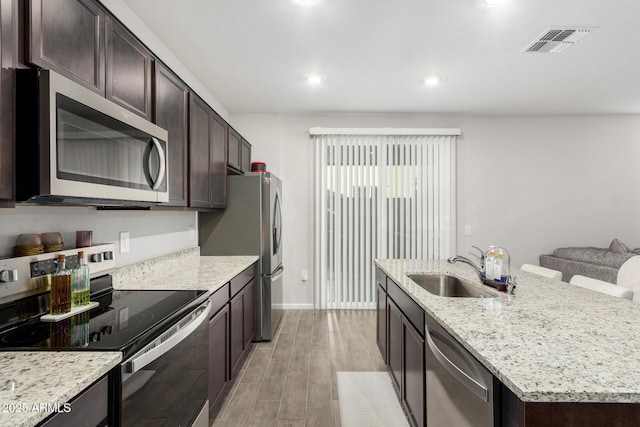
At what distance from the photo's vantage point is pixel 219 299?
6.94 ft

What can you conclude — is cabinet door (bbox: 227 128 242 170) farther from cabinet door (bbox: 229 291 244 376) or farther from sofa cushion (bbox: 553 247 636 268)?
sofa cushion (bbox: 553 247 636 268)

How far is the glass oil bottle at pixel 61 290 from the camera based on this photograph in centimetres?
130

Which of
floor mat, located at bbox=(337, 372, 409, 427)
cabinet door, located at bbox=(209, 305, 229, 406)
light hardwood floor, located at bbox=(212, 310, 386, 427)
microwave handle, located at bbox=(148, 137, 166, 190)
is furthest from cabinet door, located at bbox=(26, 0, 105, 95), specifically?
floor mat, located at bbox=(337, 372, 409, 427)

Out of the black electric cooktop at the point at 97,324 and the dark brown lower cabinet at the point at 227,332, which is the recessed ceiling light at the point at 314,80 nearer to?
the dark brown lower cabinet at the point at 227,332

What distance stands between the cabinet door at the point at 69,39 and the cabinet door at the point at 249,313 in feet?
6.42

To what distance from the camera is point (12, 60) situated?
1020 mm

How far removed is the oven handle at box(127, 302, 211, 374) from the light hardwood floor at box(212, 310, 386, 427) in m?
0.89

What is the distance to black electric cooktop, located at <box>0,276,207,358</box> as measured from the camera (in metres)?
1.06

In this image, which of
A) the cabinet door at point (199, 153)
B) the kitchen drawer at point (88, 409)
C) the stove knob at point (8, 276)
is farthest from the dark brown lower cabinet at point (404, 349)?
the stove knob at point (8, 276)

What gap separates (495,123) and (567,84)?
110cm

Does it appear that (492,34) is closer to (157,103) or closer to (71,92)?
(157,103)

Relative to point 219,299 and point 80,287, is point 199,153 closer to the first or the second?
point 219,299

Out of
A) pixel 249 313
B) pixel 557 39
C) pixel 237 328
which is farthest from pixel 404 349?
pixel 557 39

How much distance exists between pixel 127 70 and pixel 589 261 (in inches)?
188
